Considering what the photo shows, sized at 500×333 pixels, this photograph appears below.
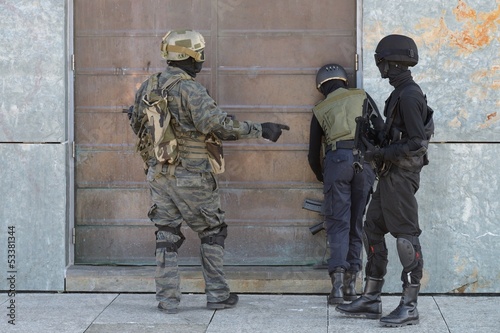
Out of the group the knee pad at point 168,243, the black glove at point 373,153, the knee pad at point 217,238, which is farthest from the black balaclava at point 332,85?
the knee pad at point 168,243

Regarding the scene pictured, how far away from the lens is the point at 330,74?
8.38 meters

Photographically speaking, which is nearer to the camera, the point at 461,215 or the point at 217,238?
the point at 217,238

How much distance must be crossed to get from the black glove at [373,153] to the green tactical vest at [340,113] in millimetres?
581

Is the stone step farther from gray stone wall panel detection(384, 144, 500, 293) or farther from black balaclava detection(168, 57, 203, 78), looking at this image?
black balaclava detection(168, 57, 203, 78)

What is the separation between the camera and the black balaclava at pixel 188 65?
785 centimetres

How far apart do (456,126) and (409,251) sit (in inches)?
58.3

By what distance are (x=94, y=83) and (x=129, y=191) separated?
951 mm

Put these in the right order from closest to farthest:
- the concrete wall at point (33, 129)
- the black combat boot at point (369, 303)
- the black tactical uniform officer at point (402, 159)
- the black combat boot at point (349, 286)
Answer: the black tactical uniform officer at point (402, 159)
the black combat boot at point (369, 303)
the black combat boot at point (349, 286)
the concrete wall at point (33, 129)

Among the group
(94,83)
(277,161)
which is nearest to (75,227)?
(94,83)

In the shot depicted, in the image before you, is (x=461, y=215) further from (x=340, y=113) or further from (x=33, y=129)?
(x=33, y=129)

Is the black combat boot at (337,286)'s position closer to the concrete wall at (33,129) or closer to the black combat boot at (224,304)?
the black combat boot at (224,304)

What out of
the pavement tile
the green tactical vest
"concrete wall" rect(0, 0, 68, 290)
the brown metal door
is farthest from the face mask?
the pavement tile

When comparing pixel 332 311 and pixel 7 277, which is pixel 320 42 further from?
pixel 7 277

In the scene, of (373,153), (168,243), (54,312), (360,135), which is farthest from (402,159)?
(54,312)
